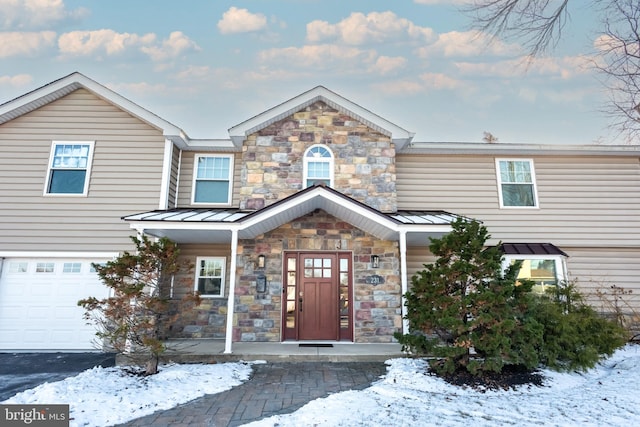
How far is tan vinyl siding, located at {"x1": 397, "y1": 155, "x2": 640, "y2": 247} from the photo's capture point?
8.28m

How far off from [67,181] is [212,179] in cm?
330

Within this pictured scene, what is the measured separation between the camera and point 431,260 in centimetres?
803

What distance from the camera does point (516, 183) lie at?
857 cm

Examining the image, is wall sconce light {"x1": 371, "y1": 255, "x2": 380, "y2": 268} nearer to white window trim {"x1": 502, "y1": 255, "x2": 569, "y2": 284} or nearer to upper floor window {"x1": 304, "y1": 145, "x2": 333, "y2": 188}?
upper floor window {"x1": 304, "y1": 145, "x2": 333, "y2": 188}

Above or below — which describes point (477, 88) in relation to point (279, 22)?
below

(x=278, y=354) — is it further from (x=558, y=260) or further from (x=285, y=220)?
(x=558, y=260)

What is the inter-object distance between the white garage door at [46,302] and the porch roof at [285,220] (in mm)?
2185

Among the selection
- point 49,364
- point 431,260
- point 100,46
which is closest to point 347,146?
point 431,260

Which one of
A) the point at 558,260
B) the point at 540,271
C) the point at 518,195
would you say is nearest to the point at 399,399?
the point at 540,271

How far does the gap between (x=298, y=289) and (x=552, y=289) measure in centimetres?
506

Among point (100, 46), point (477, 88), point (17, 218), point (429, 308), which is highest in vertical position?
point (100, 46)

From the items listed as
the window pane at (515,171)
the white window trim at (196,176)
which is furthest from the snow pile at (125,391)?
the window pane at (515,171)

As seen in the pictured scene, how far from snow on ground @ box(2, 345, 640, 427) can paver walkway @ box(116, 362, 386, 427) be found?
0.67 ft

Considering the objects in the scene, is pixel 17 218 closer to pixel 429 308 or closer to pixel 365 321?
pixel 365 321
